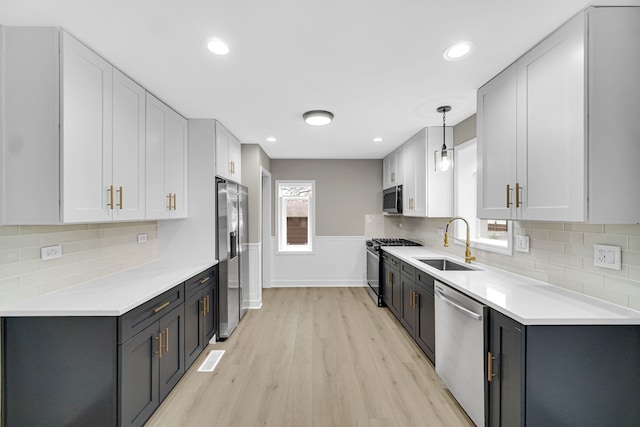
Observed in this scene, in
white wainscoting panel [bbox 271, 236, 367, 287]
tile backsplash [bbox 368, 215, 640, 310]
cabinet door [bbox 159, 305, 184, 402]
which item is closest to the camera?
tile backsplash [bbox 368, 215, 640, 310]

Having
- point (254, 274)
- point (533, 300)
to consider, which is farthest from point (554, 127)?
point (254, 274)

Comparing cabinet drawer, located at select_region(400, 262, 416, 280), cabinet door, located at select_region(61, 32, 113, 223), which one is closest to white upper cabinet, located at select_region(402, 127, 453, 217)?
cabinet drawer, located at select_region(400, 262, 416, 280)

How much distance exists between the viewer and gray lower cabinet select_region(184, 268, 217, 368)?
251 cm

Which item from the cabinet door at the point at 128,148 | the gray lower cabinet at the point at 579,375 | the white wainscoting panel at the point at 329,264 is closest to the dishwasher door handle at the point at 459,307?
the gray lower cabinet at the point at 579,375

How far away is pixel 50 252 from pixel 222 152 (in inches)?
74.1

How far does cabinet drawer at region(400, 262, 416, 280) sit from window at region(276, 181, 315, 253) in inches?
93.4

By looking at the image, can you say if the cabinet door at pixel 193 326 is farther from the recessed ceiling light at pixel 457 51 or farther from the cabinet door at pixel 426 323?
the recessed ceiling light at pixel 457 51

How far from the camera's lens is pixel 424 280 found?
9.02ft

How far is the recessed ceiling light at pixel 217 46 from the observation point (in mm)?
1688

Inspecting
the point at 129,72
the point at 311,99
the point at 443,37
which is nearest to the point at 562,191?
the point at 443,37

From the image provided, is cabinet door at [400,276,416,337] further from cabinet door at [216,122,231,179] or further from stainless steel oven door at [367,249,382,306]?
cabinet door at [216,122,231,179]

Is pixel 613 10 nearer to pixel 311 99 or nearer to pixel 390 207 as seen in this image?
pixel 311 99

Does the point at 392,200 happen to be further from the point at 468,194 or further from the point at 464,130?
the point at 464,130

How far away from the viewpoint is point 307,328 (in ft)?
11.7
